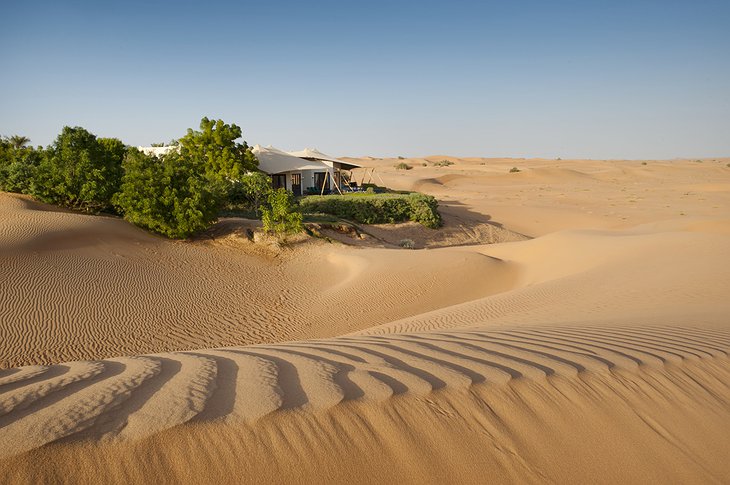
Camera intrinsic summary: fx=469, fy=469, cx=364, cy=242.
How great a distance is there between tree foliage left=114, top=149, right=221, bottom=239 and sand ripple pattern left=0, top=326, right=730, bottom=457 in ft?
41.0

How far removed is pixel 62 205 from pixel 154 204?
3.94 metres

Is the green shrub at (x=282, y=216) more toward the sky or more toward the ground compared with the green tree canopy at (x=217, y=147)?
more toward the ground

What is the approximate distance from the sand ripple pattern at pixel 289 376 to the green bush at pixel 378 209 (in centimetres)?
1933

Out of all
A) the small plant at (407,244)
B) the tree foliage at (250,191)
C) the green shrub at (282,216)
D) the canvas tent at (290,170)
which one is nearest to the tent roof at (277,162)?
the canvas tent at (290,170)

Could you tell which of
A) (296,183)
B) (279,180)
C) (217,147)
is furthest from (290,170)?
(217,147)

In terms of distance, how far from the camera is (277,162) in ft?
101

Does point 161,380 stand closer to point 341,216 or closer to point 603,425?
point 603,425

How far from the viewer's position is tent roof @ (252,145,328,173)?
99.0 ft

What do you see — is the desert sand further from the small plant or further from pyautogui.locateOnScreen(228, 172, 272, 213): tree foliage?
pyautogui.locateOnScreen(228, 172, 272, 213): tree foliage

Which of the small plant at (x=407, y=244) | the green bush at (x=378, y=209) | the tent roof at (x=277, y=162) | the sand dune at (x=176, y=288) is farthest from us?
the tent roof at (x=277, y=162)

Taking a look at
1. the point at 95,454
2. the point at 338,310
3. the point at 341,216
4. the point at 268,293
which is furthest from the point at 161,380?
the point at 341,216

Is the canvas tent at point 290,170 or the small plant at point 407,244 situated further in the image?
the canvas tent at point 290,170

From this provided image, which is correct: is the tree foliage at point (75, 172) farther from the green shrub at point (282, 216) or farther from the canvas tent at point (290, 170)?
the canvas tent at point (290, 170)

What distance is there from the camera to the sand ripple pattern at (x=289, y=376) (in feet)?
6.68
